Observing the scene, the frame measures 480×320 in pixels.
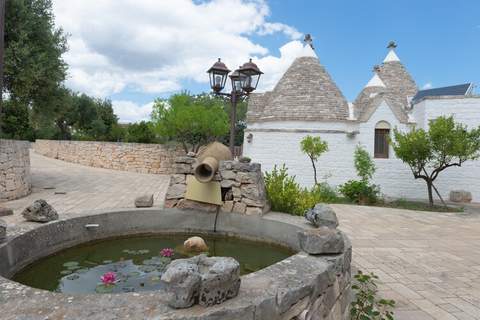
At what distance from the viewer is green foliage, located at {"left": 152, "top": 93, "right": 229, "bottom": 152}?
16.6m

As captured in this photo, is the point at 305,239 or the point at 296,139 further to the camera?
the point at 296,139

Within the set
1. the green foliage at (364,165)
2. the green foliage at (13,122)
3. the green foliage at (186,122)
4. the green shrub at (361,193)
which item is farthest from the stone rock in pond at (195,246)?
the green foliage at (13,122)

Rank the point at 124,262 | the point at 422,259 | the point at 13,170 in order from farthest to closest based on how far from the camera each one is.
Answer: the point at 13,170 → the point at 422,259 → the point at 124,262

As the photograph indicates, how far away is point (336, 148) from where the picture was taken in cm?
1425

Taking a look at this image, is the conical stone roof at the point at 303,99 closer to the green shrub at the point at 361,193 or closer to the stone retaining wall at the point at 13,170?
the green shrub at the point at 361,193

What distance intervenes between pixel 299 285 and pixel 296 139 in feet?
41.7

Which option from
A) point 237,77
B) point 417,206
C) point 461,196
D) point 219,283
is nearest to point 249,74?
point 237,77

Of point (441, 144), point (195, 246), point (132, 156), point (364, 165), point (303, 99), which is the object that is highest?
point (303, 99)

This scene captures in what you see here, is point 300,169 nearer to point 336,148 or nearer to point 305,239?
point 336,148

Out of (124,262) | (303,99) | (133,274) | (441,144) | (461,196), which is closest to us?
(133,274)

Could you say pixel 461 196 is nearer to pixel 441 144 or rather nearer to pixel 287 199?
pixel 441 144

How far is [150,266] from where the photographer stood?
313 cm

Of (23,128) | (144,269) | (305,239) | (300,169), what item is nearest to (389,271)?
(305,239)

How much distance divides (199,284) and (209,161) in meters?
2.55
